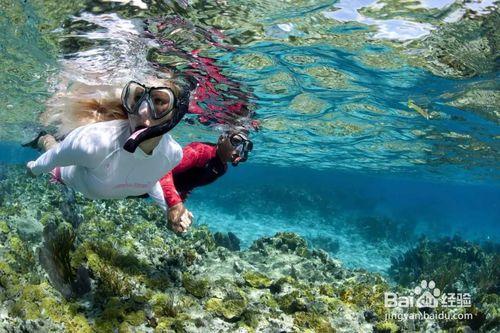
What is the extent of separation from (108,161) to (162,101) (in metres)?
1.12

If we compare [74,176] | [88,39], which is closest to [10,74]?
[88,39]

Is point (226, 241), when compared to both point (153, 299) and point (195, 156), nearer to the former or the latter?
point (195, 156)

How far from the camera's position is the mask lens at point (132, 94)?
468 centimetres

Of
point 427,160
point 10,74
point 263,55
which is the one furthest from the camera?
point 427,160

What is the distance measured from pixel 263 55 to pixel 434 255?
14124mm

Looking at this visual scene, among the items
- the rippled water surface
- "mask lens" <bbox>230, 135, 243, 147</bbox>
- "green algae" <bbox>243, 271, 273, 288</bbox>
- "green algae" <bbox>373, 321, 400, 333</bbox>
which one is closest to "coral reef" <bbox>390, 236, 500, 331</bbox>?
"green algae" <bbox>373, 321, 400, 333</bbox>

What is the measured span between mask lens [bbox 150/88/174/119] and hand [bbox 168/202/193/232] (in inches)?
64.3

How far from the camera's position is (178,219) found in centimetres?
528

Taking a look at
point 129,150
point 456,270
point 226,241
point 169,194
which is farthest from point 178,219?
point 456,270

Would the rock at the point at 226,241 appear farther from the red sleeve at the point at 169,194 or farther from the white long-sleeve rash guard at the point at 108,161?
the white long-sleeve rash guard at the point at 108,161

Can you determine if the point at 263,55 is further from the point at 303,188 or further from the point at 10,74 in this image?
the point at 303,188

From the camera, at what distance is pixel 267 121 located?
1895 centimetres

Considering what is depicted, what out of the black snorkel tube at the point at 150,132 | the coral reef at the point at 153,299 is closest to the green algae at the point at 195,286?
the coral reef at the point at 153,299

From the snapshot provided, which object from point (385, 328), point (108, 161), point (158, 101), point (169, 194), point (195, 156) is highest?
point (158, 101)
